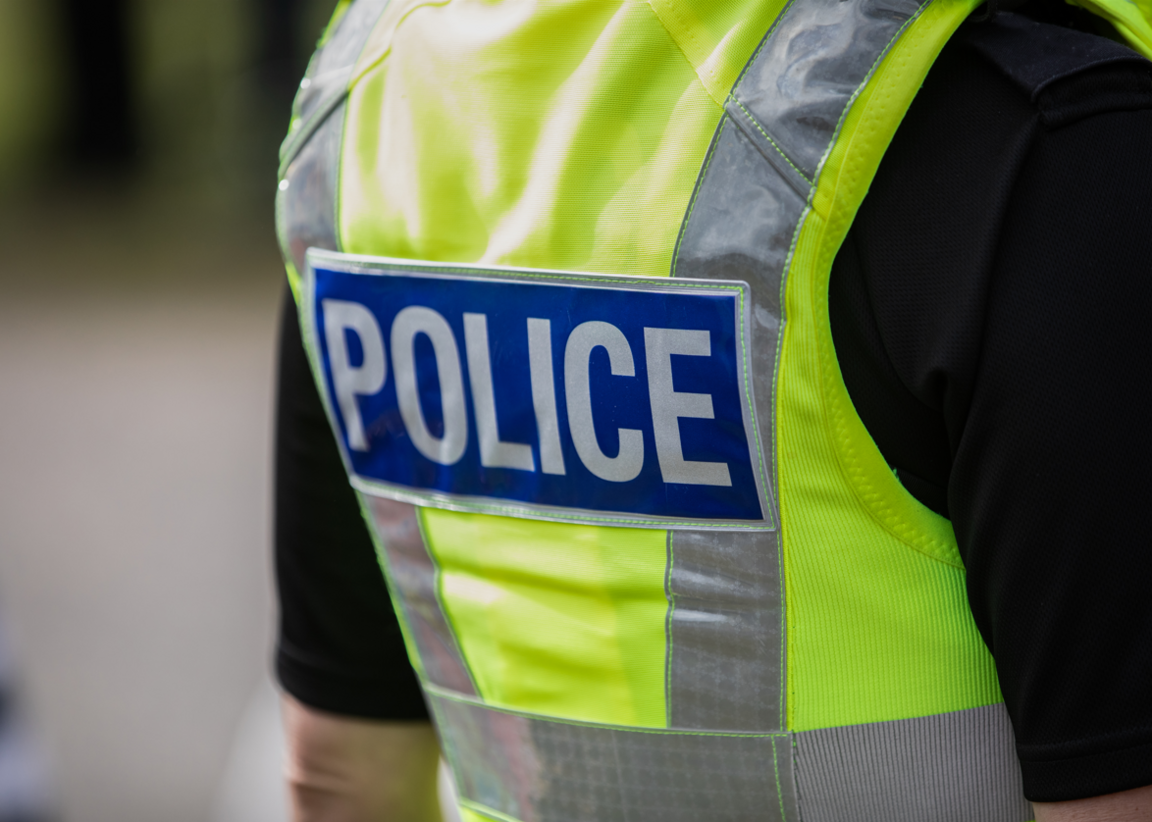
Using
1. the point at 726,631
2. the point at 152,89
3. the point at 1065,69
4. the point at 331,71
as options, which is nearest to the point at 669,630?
the point at 726,631

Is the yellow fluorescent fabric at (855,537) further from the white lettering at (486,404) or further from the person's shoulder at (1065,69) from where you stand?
the white lettering at (486,404)

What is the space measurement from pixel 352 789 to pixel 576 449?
57cm

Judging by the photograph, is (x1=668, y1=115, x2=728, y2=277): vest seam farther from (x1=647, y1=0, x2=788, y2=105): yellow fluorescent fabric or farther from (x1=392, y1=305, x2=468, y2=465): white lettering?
(x1=392, y1=305, x2=468, y2=465): white lettering

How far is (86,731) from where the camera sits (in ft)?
12.1

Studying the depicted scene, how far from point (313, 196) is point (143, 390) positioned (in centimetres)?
597

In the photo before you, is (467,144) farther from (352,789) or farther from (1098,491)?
(352,789)

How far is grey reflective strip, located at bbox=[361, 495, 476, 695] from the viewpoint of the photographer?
1.03 metres

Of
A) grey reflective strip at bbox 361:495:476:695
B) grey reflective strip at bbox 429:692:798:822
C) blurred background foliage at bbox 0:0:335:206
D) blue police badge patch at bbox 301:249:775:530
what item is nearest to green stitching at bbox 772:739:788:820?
grey reflective strip at bbox 429:692:798:822

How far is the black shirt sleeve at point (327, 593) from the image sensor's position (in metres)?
1.16

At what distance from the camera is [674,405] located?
83 cm

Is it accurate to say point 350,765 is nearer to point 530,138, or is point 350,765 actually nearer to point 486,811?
point 486,811

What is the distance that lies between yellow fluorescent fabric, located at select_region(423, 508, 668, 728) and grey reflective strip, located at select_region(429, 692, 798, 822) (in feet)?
0.08

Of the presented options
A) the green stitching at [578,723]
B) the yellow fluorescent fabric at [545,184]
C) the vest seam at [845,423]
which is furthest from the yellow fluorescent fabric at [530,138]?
the green stitching at [578,723]

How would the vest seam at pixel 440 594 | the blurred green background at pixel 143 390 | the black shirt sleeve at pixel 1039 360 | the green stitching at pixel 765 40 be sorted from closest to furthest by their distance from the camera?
1. the black shirt sleeve at pixel 1039 360
2. the green stitching at pixel 765 40
3. the vest seam at pixel 440 594
4. the blurred green background at pixel 143 390
